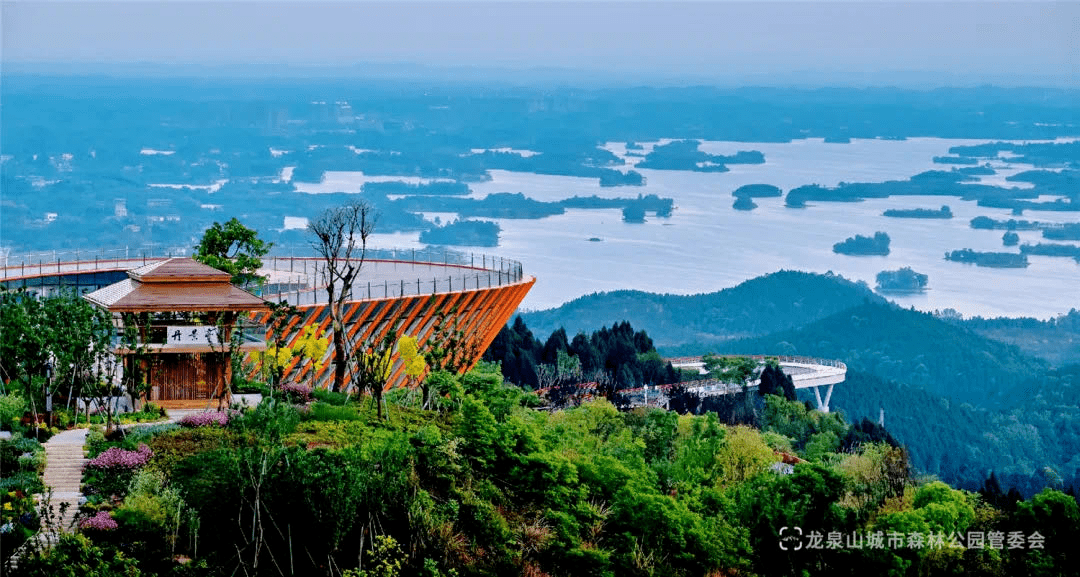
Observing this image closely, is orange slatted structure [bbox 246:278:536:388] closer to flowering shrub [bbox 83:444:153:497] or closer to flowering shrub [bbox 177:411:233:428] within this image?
flowering shrub [bbox 177:411:233:428]

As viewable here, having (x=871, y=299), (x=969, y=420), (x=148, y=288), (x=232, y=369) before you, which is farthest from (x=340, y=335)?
(x=871, y=299)

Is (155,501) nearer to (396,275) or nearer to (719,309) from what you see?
(396,275)

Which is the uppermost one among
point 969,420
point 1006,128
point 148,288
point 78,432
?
point 1006,128

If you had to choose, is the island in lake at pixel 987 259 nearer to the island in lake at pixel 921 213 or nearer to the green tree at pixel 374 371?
the island in lake at pixel 921 213

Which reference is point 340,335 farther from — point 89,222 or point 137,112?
point 137,112

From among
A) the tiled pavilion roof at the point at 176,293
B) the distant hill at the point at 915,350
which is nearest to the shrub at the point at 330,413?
the tiled pavilion roof at the point at 176,293

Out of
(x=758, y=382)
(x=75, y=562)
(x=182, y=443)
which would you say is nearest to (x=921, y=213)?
(x=758, y=382)
